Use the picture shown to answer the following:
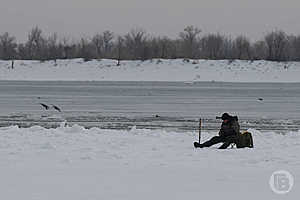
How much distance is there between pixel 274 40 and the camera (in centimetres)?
7338

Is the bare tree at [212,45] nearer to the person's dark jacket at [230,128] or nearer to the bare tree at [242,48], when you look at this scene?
the bare tree at [242,48]

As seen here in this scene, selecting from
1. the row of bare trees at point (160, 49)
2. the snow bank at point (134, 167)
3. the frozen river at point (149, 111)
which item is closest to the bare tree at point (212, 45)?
the row of bare trees at point (160, 49)

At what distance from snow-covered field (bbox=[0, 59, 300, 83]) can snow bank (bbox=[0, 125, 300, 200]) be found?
39.4 meters

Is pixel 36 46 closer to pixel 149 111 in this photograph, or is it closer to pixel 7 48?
pixel 7 48

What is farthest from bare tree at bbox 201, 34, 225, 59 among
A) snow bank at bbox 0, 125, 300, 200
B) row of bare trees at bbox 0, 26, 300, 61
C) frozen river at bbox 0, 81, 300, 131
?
snow bank at bbox 0, 125, 300, 200

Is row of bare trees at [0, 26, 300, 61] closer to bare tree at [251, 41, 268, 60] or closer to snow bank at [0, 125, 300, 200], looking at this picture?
bare tree at [251, 41, 268, 60]

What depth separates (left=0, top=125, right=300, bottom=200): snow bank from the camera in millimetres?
6789

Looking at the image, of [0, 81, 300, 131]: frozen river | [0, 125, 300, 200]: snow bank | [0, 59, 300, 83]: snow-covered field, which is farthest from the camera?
[0, 59, 300, 83]: snow-covered field

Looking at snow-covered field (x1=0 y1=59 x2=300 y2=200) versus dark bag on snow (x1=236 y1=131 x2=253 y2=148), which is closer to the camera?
snow-covered field (x1=0 y1=59 x2=300 y2=200)

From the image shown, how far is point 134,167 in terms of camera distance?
8.45 metres

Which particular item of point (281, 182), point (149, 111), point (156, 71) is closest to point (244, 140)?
point (281, 182)

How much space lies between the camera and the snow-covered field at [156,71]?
52.1 m

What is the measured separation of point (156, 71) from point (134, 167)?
156 ft

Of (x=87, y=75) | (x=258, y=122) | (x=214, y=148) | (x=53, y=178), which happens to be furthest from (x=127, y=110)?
(x=87, y=75)
